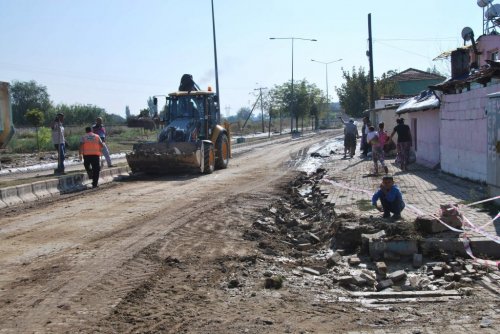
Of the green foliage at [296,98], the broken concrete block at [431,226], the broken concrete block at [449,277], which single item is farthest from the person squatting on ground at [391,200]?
the green foliage at [296,98]

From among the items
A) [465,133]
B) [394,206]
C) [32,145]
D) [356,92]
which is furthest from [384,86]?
[394,206]

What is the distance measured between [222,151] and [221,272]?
592 inches

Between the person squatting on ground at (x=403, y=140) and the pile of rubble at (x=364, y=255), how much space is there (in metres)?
7.60

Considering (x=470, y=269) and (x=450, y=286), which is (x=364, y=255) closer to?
(x=470, y=269)

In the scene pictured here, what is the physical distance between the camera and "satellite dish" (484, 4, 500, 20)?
23953 mm

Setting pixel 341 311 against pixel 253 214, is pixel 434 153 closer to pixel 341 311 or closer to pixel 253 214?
pixel 253 214

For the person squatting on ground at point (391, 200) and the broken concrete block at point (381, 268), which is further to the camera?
the person squatting on ground at point (391, 200)

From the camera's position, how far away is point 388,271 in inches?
285

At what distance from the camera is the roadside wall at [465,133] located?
13.4 metres

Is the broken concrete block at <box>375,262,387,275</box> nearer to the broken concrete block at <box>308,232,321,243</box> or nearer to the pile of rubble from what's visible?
the pile of rubble

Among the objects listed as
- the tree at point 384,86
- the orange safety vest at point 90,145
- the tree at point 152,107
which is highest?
the tree at point 384,86

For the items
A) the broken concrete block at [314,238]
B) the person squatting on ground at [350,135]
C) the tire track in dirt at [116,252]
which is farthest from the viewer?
the person squatting on ground at [350,135]

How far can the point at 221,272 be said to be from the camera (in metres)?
6.94

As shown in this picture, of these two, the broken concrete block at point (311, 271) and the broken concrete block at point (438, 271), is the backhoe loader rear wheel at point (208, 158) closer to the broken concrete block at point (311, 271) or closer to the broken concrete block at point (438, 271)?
the broken concrete block at point (311, 271)
